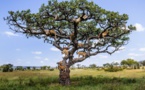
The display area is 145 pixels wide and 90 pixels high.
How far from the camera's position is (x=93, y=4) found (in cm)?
2595

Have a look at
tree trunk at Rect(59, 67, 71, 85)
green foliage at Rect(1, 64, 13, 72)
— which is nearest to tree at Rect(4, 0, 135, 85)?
tree trunk at Rect(59, 67, 71, 85)

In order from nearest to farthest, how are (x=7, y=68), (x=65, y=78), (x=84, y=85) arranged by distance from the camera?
(x=84, y=85), (x=65, y=78), (x=7, y=68)

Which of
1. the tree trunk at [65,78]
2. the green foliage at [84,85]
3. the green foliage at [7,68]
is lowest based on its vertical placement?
the green foliage at [84,85]

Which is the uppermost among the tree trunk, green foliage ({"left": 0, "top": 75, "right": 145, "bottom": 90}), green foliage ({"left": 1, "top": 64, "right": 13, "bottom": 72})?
green foliage ({"left": 1, "top": 64, "right": 13, "bottom": 72})

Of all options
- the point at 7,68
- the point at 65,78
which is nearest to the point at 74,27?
the point at 65,78

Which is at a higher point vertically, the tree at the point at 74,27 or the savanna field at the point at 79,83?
the tree at the point at 74,27

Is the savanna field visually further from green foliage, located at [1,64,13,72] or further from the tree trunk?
green foliage, located at [1,64,13,72]

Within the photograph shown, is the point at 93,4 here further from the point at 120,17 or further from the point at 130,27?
the point at 130,27

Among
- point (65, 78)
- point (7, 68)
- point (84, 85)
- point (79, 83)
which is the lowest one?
point (84, 85)

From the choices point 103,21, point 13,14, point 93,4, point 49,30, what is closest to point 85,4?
point 93,4

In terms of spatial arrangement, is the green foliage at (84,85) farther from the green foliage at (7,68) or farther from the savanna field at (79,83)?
the green foliage at (7,68)

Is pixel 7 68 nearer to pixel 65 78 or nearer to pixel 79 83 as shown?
pixel 65 78

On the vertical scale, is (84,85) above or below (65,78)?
below

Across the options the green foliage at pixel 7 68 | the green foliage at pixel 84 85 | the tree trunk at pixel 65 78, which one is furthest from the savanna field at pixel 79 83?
the green foliage at pixel 7 68
